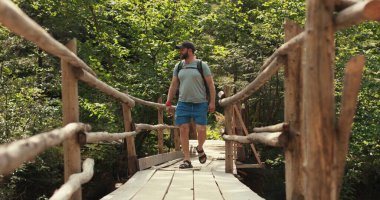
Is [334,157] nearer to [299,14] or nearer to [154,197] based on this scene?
[154,197]

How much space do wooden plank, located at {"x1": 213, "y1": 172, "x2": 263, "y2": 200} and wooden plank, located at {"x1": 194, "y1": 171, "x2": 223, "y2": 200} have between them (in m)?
0.06

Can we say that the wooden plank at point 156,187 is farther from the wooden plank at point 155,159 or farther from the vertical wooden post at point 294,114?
the vertical wooden post at point 294,114

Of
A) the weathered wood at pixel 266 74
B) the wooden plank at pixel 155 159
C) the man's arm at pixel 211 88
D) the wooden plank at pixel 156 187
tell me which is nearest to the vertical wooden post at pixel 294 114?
the weathered wood at pixel 266 74

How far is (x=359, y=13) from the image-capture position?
1.83 m

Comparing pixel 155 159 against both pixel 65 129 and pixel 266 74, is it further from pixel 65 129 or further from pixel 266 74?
pixel 65 129

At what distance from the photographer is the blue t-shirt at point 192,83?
6.41 metres

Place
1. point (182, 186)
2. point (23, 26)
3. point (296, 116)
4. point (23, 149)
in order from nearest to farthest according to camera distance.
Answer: point (23, 149) → point (23, 26) → point (296, 116) → point (182, 186)

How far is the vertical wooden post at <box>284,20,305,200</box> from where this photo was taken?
2844 millimetres

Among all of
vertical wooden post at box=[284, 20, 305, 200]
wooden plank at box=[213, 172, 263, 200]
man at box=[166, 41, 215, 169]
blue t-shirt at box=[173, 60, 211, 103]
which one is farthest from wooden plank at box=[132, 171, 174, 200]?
vertical wooden post at box=[284, 20, 305, 200]

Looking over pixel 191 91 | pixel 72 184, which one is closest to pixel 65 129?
pixel 72 184

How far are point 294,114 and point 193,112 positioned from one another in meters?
3.71

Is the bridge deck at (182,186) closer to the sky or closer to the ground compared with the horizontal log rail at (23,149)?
closer to the ground

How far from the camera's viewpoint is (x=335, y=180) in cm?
199

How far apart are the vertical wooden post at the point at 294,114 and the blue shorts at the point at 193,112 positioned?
360cm
